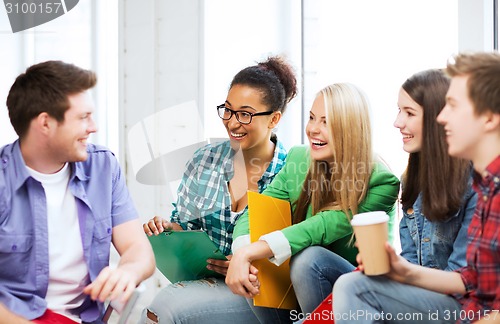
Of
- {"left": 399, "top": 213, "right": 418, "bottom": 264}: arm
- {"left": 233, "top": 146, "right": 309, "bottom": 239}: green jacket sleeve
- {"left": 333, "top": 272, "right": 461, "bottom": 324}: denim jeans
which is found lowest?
{"left": 333, "top": 272, "right": 461, "bottom": 324}: denim jeans

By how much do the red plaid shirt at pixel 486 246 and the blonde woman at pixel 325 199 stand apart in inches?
20.2

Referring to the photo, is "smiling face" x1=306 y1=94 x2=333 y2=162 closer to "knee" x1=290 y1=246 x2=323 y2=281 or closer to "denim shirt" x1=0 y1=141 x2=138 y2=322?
"knee" x1=290 y1=246 x2=323 y2=281

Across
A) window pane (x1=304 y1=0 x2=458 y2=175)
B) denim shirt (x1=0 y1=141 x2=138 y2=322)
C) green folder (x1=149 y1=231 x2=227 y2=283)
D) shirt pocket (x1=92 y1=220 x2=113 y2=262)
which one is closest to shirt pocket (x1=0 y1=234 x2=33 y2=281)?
denim shirt (x1=0 y1=141 x2=138 y2=322)

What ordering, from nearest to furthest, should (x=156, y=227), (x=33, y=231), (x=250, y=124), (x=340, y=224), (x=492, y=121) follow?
(x=492, y=121) < (x=33, y=231) < (x=340, y=224) < (x=156, y=227) < (x=250, y=124)

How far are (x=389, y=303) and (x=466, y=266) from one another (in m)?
0.22

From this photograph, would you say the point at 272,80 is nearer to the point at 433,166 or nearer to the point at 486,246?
the point at 433,166

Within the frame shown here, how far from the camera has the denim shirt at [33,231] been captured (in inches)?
69.3

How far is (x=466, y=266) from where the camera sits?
5.75 feet

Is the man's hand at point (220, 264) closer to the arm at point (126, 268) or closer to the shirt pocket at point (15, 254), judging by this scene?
the arm at point (126, 268)

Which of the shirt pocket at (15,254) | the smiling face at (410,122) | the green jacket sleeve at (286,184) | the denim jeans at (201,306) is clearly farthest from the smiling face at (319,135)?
the shirt pocket at (15,254)

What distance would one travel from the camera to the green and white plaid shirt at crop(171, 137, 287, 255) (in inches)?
97.7

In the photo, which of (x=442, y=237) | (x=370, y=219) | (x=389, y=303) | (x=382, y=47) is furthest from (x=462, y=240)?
(x=382, y=47)

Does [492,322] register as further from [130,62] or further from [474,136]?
[130,62]

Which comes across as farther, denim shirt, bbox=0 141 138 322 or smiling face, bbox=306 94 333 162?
smiling face, bbox=306 94 333 162
